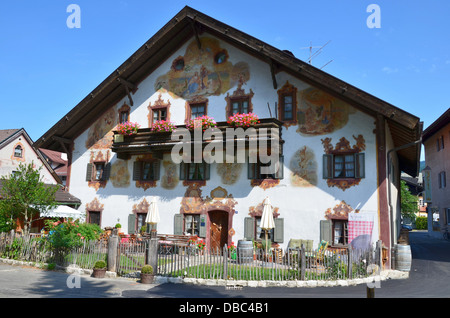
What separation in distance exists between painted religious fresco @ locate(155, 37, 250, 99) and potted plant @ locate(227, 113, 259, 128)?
232cm

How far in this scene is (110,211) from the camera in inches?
803

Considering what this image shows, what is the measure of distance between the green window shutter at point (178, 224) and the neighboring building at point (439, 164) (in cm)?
2153

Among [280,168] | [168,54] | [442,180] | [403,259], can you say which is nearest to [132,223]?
[280,168]

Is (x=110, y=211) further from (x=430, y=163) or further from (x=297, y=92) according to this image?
(x=430, y=163)

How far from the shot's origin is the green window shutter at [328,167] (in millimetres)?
15883

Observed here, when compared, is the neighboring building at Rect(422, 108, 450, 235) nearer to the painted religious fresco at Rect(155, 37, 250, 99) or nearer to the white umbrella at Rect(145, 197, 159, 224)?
the painted religious fresco at Rect(155, 37, 250, 99)

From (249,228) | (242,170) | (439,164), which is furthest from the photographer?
(439,164)

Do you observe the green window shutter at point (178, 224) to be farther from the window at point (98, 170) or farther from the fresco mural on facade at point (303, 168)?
the fresco mural on facade at point (303, 168)

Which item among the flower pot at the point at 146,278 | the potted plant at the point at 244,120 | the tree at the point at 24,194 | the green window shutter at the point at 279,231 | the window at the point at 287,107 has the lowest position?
the flower pot at the point at 146,278

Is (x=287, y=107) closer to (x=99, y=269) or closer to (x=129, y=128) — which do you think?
(x=129, y=128)

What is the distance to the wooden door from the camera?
18016 millimetres

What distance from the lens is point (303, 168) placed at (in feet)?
53.9

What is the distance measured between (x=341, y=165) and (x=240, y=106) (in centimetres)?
549

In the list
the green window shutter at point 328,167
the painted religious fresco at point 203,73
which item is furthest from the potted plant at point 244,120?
the green window shutter at point 328,167
